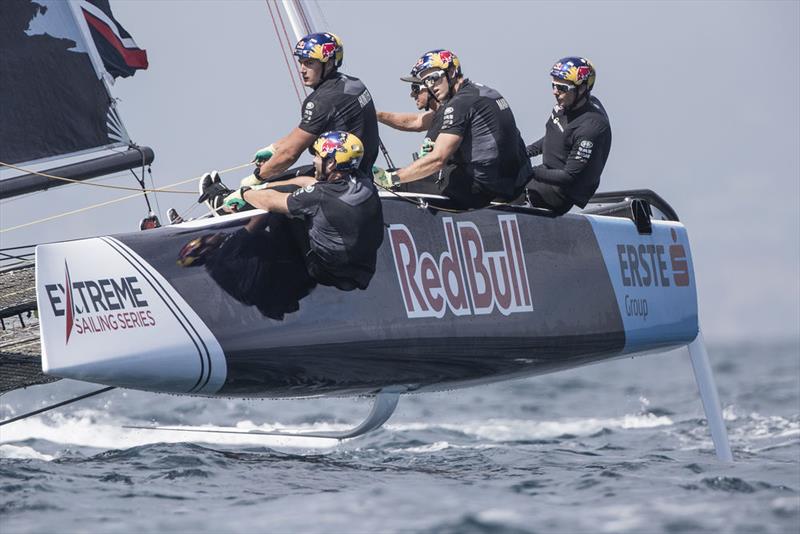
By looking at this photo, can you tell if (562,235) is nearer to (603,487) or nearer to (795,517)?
(603,487)

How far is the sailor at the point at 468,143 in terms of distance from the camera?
6.63 meters

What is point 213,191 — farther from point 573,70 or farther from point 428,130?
point 573,70

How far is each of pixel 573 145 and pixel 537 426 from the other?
481cm

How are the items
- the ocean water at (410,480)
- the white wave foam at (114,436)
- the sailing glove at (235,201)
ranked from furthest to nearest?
1. the white wave foam at (114,436)
2. the sailing glove at (235,201)
3. the ocean water at (410,480)

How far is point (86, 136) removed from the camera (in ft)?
26.1

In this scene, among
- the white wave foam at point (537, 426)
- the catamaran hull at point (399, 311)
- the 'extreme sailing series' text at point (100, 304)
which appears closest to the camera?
the 'extreme sailing series' text at point (100, 304)

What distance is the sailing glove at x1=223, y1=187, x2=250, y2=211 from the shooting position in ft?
19.9

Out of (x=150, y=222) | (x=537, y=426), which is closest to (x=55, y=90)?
(x=150, y=222)

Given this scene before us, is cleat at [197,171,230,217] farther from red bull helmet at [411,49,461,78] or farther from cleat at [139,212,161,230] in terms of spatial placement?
red bull helmet at [411,49,461,78]

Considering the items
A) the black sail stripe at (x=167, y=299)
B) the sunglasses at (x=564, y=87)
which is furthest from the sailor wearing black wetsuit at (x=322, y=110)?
the sunglasses at (x=564, y=87)

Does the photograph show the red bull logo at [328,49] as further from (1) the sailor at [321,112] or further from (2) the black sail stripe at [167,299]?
(2) the black sail stripe at [167,299]

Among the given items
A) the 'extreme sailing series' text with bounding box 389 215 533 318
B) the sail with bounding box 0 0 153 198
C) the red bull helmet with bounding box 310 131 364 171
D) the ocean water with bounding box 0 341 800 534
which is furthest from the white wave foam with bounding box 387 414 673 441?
the red bull helmet with bounding box 310 131 364 171

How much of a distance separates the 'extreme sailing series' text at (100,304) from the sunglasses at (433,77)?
1.99 metres

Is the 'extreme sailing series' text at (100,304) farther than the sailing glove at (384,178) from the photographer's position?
No
